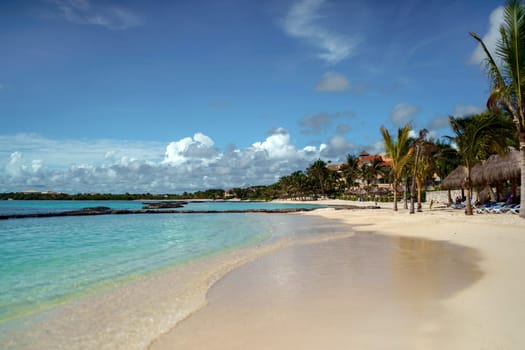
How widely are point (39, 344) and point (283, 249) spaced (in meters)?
7.78

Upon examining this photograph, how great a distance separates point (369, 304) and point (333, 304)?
50 cm

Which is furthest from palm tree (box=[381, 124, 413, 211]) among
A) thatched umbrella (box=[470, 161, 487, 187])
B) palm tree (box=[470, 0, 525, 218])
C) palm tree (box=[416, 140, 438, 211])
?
palm tree (box=[470, 0, 525, 218])

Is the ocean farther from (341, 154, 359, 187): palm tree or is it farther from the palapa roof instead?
(341, 154, 359, 187): palm tree

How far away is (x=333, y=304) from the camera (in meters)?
5.19

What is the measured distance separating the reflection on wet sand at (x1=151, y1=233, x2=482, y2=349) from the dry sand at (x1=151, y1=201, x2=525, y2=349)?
14 mm

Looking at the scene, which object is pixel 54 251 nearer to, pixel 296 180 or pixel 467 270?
pixel 467 270

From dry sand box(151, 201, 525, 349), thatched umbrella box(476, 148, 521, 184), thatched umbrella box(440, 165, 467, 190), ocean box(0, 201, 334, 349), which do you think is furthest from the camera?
thatched umbrella box(440, 165, 467, 190)

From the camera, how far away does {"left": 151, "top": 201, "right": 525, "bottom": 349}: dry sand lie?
3.88 meters

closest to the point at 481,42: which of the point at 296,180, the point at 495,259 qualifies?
the point at 495,259

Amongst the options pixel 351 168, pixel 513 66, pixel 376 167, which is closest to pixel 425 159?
pixel 513 66

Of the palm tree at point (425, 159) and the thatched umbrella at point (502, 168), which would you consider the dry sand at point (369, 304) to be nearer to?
the thatched umbrella at point (502, 168)

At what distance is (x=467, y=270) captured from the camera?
7.04 metres

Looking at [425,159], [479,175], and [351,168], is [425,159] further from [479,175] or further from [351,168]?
[351,168]

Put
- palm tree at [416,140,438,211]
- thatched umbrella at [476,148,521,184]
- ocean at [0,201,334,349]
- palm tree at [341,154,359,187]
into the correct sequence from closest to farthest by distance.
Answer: ocean at [0,201,334,349]
thatched umbrella at [476,148,521,184]
palm tree at [416,140,438,211]
palm tree at [341,154,359,187]
